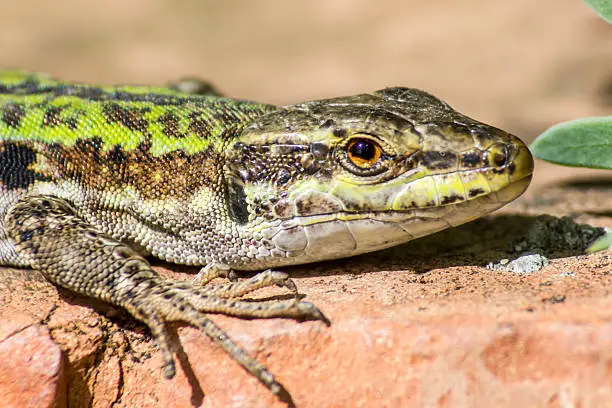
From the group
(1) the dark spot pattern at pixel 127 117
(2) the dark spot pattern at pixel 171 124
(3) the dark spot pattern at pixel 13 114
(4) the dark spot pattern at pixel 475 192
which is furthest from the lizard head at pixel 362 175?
(3) the dark spot pattern at pixel 13 114

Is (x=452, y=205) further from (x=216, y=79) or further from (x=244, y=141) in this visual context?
(x=216, y=79)

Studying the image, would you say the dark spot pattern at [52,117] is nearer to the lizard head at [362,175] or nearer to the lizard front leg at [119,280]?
the lizard front leg at [119,280]

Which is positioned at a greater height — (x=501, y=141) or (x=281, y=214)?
(x=501, y=141)

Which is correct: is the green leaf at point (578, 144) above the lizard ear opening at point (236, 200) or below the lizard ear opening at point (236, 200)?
above

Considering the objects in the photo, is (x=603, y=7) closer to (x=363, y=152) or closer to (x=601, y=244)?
(x=601, y=244)

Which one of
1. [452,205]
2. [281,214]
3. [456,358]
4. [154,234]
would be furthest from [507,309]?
[154,234]
